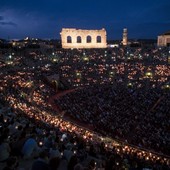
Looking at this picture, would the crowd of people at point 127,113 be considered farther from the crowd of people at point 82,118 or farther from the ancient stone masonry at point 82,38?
the ancient stone masonry at point 82,38

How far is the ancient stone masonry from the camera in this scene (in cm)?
7250

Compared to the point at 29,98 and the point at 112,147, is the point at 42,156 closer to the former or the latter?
the point at 112,147

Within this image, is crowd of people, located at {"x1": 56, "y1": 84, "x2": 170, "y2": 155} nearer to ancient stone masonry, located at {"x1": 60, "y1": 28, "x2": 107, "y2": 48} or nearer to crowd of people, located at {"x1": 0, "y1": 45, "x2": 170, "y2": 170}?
crowd of people, located at {"x1": 0, "y1": 45, "x2": 170, "y2": 170}

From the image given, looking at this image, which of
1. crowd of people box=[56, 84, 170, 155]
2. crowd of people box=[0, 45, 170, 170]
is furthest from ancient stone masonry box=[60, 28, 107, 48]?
crowd of people box=[56, 84, 170, 155]

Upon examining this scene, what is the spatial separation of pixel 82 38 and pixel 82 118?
159ft

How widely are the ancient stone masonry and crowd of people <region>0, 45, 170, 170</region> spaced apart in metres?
14.0

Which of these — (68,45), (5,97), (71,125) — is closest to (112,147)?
(71,125)

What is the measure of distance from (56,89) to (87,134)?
2179 cm

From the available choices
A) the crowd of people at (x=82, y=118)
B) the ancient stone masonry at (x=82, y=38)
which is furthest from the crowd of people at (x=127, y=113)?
the ancient stone masonry at (x=82, y=38)

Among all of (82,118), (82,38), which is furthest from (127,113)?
(82,38)

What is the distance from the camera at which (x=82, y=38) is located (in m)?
73.4

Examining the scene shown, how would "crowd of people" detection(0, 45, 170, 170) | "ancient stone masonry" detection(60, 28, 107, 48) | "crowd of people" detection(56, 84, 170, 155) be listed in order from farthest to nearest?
A: "ancient stone masonry" detection(60, 28, 107, 48)
"crowd of people" detection(56, 84, 170, 155)
"crowd of people" detection(0, 45, 170, 170)

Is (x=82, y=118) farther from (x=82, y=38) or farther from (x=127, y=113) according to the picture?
(x=82, y=38)

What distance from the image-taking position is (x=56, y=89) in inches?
1673
